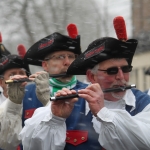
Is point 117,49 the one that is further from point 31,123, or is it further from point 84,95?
point 31,123

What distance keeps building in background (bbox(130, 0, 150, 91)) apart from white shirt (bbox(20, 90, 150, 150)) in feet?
24.4

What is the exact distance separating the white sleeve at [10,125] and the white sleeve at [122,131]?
1.43 m

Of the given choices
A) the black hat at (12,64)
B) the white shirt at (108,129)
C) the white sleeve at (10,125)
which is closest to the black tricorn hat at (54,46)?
the black hat at (12,64)

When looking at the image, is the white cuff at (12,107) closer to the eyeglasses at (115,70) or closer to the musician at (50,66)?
the musician at (50,66)

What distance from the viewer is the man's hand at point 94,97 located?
3.27 m

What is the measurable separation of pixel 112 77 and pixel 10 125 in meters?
1.38

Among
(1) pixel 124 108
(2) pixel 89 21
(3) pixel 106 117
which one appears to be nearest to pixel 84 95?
(3) pixel 106 117

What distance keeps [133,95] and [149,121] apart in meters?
0.38

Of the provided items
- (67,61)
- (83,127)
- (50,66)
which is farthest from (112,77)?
(50,66)

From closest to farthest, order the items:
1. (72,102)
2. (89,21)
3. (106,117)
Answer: (106,117)
(72,102)
(89,21)

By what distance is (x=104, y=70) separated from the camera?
363cm

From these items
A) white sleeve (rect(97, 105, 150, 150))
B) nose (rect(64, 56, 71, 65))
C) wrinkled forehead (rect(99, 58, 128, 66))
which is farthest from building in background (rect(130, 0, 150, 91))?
white sleeve (rect(97, 105, 150, 150))

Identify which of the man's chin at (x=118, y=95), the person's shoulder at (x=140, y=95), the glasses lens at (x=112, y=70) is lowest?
the person's shoulder at (x=140, y=95)

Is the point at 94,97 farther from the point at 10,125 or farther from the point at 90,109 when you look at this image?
the point at 10,125
